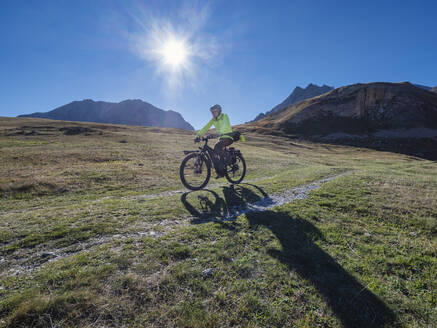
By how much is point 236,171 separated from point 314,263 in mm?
8496

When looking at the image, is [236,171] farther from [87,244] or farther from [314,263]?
[87,244]

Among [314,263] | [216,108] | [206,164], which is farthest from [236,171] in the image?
[314,263]

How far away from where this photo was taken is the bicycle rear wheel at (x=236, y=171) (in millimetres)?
12304

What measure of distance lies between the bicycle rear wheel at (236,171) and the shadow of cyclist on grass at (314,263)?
4.01m

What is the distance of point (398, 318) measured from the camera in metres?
3.03

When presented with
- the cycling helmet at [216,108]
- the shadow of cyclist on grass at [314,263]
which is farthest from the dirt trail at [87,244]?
the cycling helmet at [216,108]

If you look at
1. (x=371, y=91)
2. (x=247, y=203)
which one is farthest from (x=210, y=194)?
(x=371, y=91)

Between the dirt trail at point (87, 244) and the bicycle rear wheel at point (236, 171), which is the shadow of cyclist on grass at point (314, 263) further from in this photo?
the bicycle rear wheel at point (236, 171)

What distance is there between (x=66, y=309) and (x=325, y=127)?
111 m

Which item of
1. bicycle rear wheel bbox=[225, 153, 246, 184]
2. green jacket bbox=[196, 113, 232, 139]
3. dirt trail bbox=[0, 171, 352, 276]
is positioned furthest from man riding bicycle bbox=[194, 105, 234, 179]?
dirt trail bbox=[0, 171, 352, 276]

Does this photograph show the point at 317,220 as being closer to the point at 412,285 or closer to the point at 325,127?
the point at 412,285

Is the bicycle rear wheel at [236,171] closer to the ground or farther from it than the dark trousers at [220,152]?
closer to the ground

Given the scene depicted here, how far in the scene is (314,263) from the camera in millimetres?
4324

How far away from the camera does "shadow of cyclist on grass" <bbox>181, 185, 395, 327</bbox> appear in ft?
10.2
